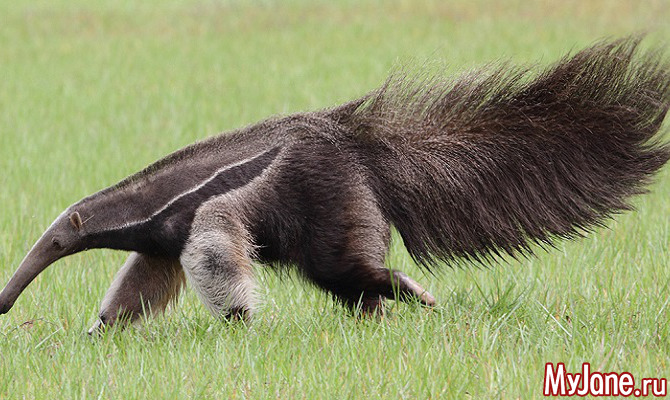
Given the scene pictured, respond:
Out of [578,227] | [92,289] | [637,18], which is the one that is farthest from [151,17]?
[578,227]

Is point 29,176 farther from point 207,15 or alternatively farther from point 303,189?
point 207,15

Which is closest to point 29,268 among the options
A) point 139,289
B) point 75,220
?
point 75,220

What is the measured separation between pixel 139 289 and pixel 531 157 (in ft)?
7.29

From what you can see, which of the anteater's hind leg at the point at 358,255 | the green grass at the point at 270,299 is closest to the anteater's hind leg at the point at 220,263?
the green grass at the point at 270,299

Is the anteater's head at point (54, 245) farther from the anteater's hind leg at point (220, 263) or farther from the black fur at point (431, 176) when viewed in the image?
the anteater's hind leg at point (220, 263)

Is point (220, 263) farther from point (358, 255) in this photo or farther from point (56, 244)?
point (56, 244)

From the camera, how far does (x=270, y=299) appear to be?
6.10 m

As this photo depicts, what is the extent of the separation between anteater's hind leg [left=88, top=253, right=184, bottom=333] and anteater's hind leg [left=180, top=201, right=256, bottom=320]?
1.77ft

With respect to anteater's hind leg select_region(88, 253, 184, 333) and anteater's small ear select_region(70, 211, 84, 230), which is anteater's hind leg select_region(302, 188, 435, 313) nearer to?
anteater's hind leg select_region(88, 253, 184, 333)

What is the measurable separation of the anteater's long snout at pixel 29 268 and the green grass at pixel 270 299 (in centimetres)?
23

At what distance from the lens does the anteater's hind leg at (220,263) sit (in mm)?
5242

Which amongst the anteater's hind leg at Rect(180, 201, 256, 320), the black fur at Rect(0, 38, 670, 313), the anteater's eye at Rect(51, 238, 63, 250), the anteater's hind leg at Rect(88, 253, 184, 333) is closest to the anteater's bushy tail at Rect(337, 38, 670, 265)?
the black fur at Rect(0, 38, 670, 313)

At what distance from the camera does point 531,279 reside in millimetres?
6242

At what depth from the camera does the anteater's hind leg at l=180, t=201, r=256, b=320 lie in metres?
5.24
